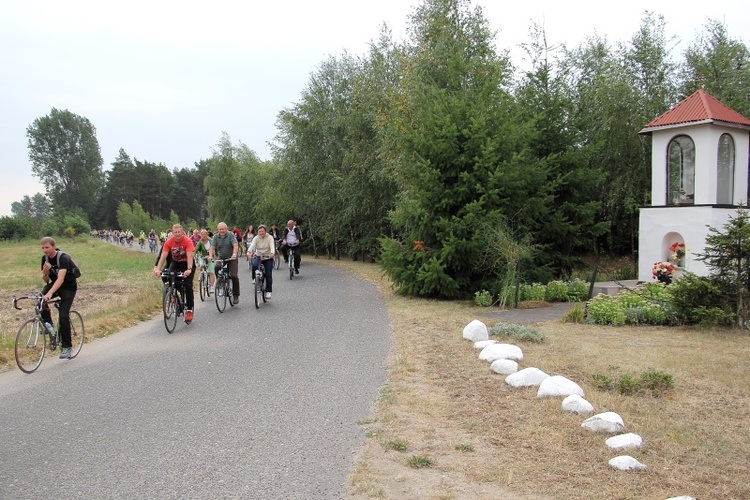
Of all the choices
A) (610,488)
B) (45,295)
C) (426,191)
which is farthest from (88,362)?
(426,191)

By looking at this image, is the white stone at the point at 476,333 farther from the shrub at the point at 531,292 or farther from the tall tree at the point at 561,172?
the tall tree at the point at 561,172

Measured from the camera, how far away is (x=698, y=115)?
54.1ft

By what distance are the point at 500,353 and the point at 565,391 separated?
78.2 inches

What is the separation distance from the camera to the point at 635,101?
26219 mm

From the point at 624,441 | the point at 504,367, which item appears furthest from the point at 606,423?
the point at 504,367

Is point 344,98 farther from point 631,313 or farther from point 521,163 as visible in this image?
point 631,313

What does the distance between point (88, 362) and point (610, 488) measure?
739 cm

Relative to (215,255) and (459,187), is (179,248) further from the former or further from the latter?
(459,187)

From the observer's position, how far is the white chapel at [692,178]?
640 inches

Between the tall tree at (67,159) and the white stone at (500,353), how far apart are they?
113689 mm

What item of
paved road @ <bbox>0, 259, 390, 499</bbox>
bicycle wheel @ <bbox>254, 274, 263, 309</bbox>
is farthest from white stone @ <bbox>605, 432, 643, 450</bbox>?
bicycle wheel @ <bbox>254, 274, 263, 309</bbox>

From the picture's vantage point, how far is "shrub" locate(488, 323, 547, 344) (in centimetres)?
935

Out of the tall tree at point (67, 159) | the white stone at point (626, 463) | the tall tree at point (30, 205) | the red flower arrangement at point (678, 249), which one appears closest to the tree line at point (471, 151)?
the red flower arrangement at point (678, 249)

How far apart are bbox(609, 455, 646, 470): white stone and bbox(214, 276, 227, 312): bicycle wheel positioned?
10772 millimetres
